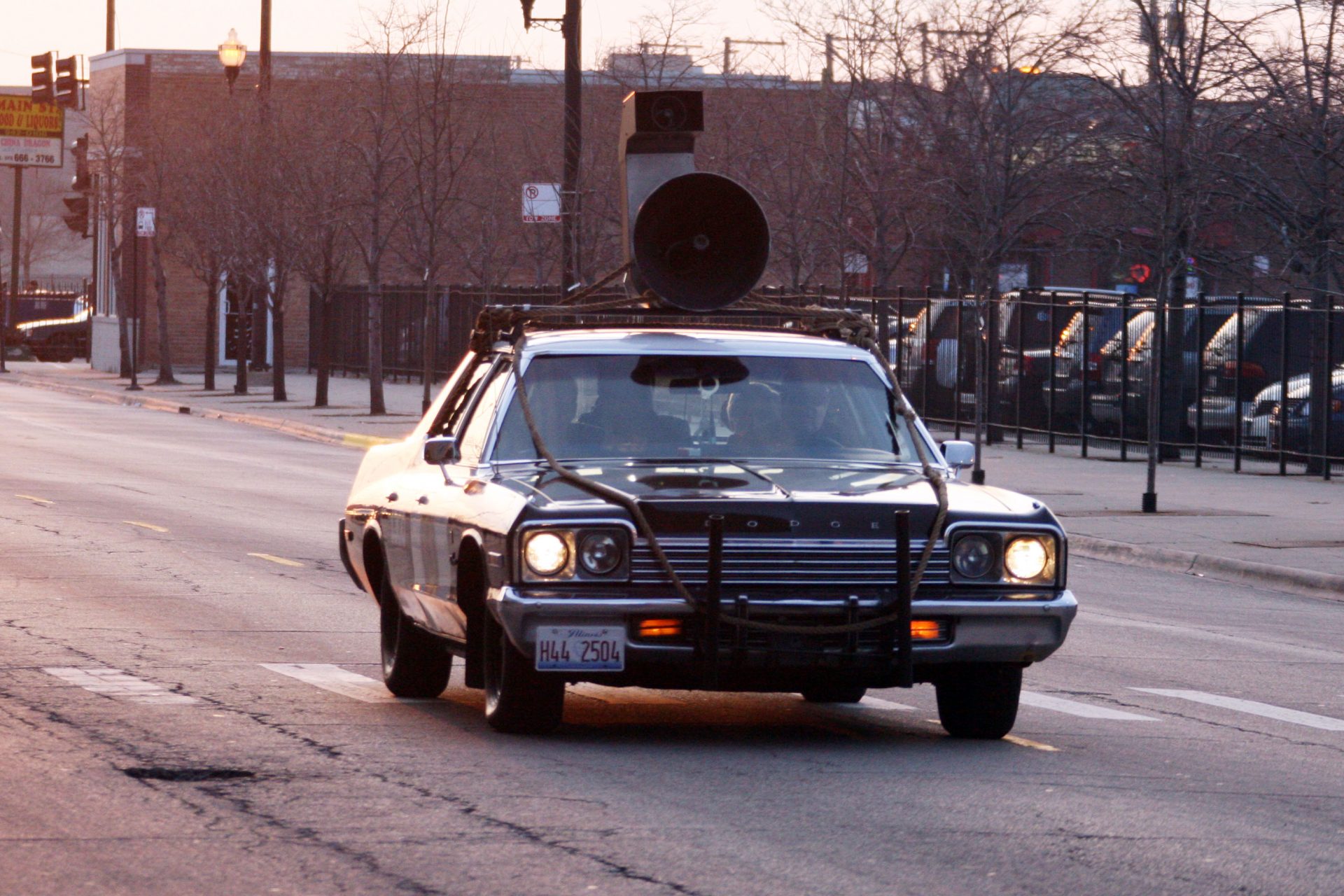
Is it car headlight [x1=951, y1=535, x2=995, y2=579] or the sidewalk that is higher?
car headlight [x1=951, y1=535, x2=995, y2=579]

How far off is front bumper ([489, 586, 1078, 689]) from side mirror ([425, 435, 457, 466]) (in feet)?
3.96

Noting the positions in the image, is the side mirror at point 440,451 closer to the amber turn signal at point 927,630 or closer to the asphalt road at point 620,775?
the asphalt road at point 620,775

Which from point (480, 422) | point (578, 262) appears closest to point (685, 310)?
point (480, 422)

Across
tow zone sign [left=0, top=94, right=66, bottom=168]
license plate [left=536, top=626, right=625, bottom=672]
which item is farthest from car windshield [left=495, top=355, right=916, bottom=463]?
tow zone sign [left=0, top=94, right=66, bottom=168]

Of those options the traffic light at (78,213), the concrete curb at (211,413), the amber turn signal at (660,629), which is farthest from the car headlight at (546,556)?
the traffic light at (78,213)

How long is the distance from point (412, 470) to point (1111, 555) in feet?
32.7

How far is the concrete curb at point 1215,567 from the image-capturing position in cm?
1652

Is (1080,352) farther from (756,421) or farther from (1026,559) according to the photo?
(1026,559)

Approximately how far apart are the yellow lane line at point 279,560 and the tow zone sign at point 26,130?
2341 inches

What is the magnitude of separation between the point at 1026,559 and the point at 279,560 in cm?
865

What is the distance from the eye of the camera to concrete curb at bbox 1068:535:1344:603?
16.5 metres

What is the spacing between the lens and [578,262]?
A: 33.1m

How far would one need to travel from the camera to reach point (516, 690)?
8.44 m

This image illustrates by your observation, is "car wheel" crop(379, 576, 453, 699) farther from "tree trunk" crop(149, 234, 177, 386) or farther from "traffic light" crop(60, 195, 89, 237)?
"traffic light" crop(60, 195, 89, 237)
